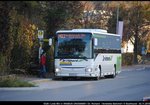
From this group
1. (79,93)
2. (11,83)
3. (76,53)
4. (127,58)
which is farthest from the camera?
(127,58)

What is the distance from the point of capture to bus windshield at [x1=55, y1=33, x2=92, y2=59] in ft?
95.0

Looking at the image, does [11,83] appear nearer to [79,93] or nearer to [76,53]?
[79,93]

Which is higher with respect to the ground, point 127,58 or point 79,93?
point 127,58

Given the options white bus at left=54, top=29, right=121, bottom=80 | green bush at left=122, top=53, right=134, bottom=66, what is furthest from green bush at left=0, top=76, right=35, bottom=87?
green bush at left=122, top=53, right=134, bottom=66

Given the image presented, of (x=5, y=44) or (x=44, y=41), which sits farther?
(x=44, y=41)

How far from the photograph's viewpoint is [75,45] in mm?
29016

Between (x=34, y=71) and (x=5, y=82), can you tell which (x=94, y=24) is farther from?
(x=5, y=82)

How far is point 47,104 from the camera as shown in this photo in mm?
5281

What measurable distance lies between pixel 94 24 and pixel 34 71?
625 inches

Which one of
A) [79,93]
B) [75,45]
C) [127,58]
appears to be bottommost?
[79,93]

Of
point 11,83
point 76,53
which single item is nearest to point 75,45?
point 76,53

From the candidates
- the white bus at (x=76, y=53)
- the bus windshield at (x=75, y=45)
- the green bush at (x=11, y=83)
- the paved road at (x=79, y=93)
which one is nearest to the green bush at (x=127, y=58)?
the white bus at (x=76, y=53)

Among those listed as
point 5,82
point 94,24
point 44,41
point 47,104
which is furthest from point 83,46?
point 47,104

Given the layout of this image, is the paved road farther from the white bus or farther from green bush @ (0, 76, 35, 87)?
the white bus
